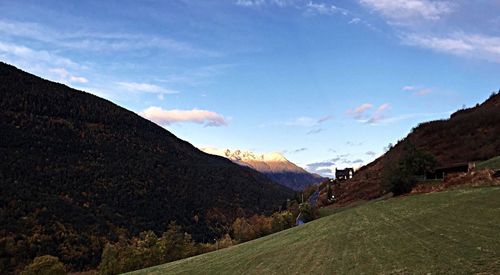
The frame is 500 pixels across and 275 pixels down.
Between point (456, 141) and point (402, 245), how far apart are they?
65.3m

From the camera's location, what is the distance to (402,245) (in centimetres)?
2086

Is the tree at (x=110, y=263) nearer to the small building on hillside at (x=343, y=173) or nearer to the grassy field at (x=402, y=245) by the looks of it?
the grassy field at (x=402, y=245)

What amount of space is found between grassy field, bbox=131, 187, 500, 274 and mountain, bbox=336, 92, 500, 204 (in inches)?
1081

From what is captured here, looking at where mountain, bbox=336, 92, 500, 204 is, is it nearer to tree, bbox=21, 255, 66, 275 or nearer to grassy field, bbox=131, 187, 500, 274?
grassy field, bbox=131, 187, 500, 274

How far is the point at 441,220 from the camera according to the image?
2464 centimetres

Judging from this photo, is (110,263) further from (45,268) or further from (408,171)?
(408,171)

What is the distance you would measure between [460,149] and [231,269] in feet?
195

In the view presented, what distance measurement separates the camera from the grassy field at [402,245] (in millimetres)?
16844

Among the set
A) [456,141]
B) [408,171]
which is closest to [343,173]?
[456,141]

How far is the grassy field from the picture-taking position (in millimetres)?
16844

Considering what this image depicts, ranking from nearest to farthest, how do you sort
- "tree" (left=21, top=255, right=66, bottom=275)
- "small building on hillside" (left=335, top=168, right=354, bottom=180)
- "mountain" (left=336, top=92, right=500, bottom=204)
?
"mountain" (left=336, top=92, right=500, bottom=204) → "tree" (left=21, top=255, right=66, bottom=275) → "small building on hillside" (left=335, top=168, right=354, bottom=180)

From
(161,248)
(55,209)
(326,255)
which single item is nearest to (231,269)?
(326,255)

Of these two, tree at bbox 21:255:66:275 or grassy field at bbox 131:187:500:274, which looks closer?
grassy field at bbox 131:187:500:274

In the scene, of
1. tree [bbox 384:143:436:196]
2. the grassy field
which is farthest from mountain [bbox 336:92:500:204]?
the grassy field
